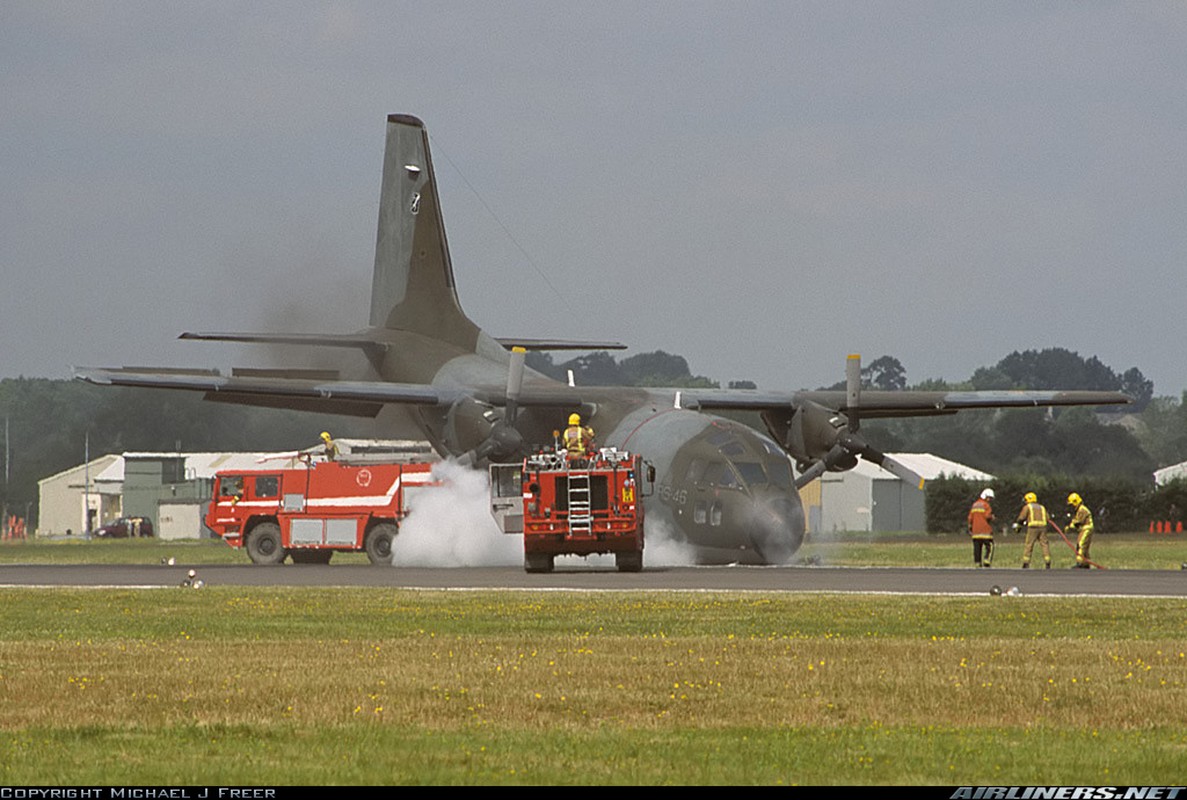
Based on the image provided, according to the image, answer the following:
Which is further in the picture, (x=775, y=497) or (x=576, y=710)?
(x=775, y=497)

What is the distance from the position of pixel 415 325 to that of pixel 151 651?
3052 cm

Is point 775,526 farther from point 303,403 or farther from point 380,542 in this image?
point 303,403

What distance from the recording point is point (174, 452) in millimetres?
93188

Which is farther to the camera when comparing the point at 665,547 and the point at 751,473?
the point at 665,547

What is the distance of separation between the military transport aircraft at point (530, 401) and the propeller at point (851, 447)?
0.04 metres

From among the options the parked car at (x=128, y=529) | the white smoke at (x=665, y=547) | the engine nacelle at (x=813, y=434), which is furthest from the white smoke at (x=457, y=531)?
the parked car at (x=128, y=529)

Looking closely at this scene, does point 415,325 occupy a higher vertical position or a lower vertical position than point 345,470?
higher

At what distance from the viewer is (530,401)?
4209cm

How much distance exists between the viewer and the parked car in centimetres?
9756

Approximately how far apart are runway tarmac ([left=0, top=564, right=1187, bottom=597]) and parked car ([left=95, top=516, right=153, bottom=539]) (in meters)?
58.6

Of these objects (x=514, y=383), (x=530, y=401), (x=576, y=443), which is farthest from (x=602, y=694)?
(x=530, y=401)

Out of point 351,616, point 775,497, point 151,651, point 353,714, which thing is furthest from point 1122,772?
point 775,497

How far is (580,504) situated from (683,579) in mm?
2612

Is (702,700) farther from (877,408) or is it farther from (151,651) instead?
(877,408)
